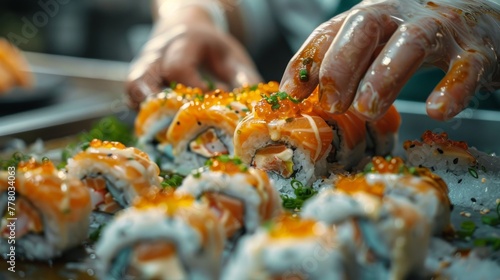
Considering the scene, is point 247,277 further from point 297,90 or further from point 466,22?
point 466,22

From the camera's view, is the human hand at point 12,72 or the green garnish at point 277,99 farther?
the human hand at point 12,72

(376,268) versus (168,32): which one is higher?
(376,268)

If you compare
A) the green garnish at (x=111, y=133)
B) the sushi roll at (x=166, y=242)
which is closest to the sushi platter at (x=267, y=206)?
the sushi roll at (x=166, y=242)

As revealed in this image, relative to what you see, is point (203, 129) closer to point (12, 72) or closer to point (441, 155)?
point (441, 155)

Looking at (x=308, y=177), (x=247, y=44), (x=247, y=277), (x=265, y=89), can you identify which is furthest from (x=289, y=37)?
(x=247, y=277)

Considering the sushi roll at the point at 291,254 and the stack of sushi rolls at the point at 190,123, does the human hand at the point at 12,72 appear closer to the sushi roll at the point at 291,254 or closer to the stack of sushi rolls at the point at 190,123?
the stack of sushi rolls at the point at 190,123
